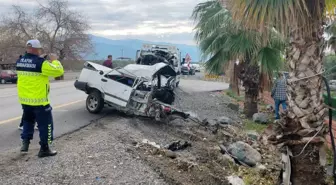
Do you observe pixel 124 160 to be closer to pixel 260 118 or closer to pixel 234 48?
pixel 234 48

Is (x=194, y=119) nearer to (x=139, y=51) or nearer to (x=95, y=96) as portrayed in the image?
(x=95, y=96)

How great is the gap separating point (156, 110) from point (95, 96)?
1855 mm

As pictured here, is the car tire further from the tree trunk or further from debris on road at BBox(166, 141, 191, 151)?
the tree trunk

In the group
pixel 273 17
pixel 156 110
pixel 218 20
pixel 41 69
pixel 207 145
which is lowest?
pixel 207 145

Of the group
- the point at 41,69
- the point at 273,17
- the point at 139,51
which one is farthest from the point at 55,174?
the point at 139,51

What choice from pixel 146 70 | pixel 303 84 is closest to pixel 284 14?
pixel 303 84

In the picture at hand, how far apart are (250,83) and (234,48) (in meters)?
2.04

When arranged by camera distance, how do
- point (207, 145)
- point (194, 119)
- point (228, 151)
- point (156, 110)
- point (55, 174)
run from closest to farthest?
point (55, 174)
point (228, 151)
point (207, 145)
point (156, 110)
point (194, 119)

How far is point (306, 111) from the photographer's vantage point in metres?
5.61

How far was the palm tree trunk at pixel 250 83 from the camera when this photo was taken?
544 inches

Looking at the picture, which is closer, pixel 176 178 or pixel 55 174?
pixel 55 174

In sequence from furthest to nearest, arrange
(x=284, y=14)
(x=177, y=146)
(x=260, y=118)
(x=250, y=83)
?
(x=250, y=83) < (x=260, y=118) < (x=177, y=146) < (x=284, y=14)

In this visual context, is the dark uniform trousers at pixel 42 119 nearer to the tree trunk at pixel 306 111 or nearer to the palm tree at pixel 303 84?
the palm tree at pixel 303 84

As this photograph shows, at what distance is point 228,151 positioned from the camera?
8453 millimetres
